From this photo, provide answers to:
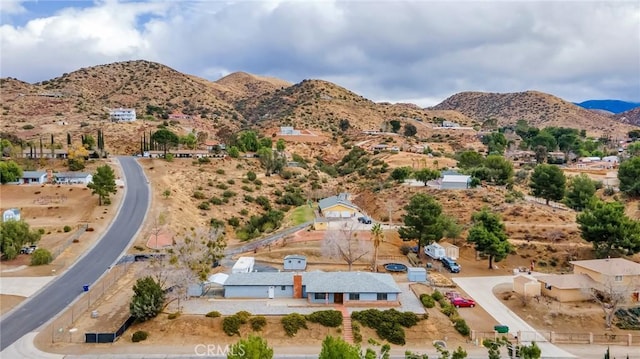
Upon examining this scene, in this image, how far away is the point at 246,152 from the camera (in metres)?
106

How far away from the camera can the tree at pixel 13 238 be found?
160ft

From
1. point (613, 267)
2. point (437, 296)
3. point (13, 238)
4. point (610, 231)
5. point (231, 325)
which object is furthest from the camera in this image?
point (13, 238)

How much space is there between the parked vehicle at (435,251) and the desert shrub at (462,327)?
1548 cm

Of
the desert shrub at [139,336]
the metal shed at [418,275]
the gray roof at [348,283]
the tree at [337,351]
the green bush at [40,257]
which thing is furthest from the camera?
the green bush at [40,257]

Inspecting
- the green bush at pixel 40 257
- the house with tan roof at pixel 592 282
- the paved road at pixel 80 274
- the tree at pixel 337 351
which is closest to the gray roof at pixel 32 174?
the paved road at pixel 80 274

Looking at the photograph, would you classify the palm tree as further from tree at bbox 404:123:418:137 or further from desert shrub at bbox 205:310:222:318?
tree at bbox 404:123:418:137

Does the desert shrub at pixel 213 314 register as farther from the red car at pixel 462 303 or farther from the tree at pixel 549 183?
the tree at pixel 549 183

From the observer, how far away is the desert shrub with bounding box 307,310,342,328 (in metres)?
35.4

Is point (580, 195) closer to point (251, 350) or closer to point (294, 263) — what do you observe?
point (294, 263)

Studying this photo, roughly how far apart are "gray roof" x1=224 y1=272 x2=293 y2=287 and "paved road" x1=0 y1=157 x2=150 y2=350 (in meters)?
13.1

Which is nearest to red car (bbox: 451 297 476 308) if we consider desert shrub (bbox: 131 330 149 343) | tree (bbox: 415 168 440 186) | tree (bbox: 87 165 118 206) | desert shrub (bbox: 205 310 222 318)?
desert shrub (bbox: 205 310 222 318)

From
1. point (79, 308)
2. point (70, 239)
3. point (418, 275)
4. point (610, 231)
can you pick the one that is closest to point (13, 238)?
point (70, 239)

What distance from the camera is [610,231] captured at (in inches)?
1901

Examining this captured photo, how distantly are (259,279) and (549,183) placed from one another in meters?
47.8
